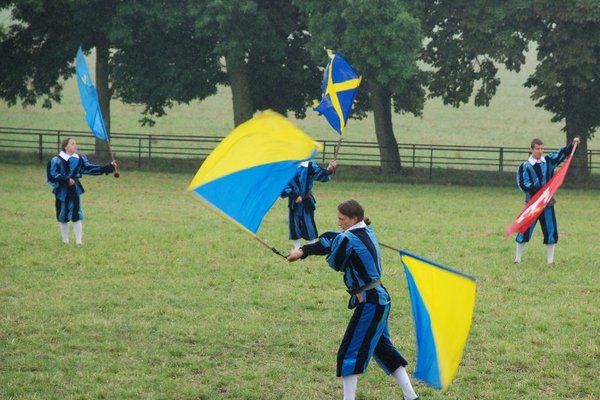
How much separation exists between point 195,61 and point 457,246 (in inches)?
799

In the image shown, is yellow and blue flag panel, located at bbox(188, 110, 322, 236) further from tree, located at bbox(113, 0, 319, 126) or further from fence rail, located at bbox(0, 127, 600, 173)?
tree, located at bbox(113, 0, 319, 126)

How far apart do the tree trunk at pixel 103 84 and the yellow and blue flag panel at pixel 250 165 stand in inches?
1140

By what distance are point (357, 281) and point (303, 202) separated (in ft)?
27.5

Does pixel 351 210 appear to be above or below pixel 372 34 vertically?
below

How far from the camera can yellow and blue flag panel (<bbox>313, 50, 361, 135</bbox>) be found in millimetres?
12977

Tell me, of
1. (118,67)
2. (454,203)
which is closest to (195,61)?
(118,67)

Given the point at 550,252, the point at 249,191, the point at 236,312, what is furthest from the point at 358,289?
the point at 550,252

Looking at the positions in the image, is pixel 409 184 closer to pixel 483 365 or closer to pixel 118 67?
pixel 118 67

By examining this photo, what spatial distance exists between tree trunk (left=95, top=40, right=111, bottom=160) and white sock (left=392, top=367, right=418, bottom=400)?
96.9 ft

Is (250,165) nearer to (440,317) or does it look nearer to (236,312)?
(440,317)

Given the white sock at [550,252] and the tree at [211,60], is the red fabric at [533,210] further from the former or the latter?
the tree at [211,60]

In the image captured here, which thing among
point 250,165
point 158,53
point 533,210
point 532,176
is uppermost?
point 158,53

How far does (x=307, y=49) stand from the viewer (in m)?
33.6

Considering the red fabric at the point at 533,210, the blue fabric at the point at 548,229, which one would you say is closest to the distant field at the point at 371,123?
the blue fabric at the point at 548,229
